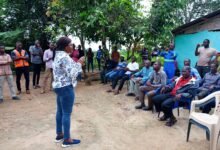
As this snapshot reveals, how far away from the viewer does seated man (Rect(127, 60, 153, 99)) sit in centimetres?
701

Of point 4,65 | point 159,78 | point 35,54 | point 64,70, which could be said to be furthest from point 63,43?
point 35,54

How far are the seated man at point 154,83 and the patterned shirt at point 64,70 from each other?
2.62m

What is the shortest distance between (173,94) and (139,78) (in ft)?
6.04

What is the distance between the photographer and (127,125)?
5355mm

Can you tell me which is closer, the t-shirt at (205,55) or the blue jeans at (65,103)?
the blue jeans at (65,103)

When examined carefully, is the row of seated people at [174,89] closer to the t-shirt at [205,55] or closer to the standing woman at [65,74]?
the t-shirt at [205,55]

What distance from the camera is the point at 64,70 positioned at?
12.5 ft

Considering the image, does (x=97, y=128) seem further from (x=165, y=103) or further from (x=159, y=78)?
(x=159, y=78)

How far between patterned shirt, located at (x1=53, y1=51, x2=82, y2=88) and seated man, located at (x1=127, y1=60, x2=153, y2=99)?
3344mm

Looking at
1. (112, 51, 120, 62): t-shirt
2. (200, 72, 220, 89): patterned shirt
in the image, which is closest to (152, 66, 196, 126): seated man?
(200, 72, 220, 89): patterned shirt

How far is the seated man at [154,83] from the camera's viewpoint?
6.09 m

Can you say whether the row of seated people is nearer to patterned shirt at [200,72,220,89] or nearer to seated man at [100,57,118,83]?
patterned shirt at [200,72,220,89]

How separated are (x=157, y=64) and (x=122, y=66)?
8.77 ft

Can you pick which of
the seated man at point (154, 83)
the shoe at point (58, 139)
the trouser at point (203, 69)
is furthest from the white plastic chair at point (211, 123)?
the trouser at point (203, 69)
